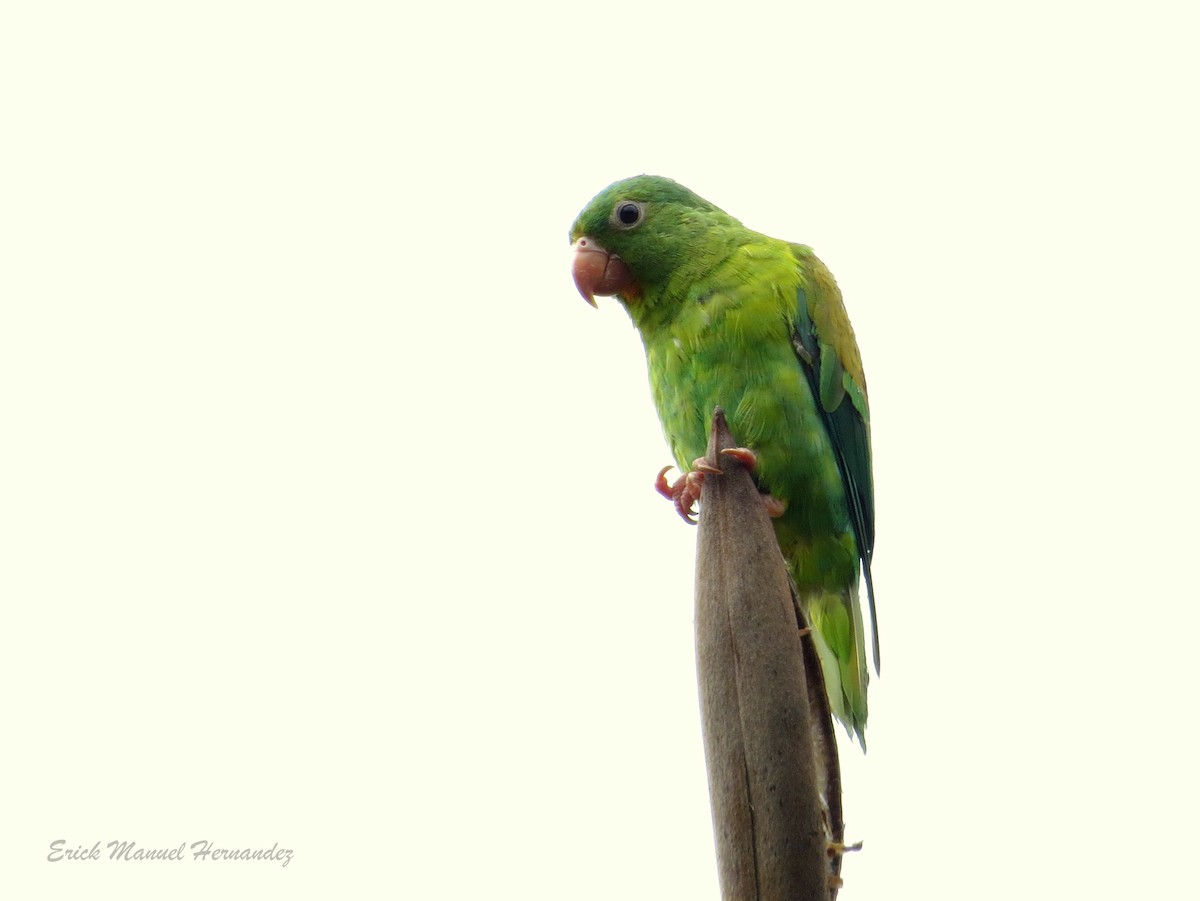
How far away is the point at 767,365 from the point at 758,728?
2.39m

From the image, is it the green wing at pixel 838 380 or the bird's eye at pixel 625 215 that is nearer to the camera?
the green wing at pixel 838 380

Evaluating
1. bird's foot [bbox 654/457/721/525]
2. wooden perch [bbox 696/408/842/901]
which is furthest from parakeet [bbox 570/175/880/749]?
wooden perch [bbox 696/408/842/901]

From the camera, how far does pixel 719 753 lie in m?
2.10

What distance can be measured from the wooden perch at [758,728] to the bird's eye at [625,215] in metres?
2.54

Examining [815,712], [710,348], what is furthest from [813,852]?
[710,348]

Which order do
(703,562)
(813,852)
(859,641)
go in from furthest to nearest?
(859,641) → (703,562) → (813,852)

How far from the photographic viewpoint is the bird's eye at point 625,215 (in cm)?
458

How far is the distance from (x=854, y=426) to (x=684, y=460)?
2.24 ft

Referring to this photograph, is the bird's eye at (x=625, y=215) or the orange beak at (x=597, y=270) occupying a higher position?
the bird's eye at (x=625, y=215)

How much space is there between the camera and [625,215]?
181 inches

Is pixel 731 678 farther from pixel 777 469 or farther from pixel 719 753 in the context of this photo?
pixel 777 469

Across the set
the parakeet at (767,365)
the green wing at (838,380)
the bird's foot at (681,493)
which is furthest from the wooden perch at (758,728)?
the green wing at (838,380)

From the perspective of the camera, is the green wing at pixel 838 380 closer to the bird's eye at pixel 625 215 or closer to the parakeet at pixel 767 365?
the parakeet at pixel 767 365

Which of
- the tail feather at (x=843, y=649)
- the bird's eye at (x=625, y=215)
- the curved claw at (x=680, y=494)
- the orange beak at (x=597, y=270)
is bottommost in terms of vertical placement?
the tail feather at (x=843, y=649)
